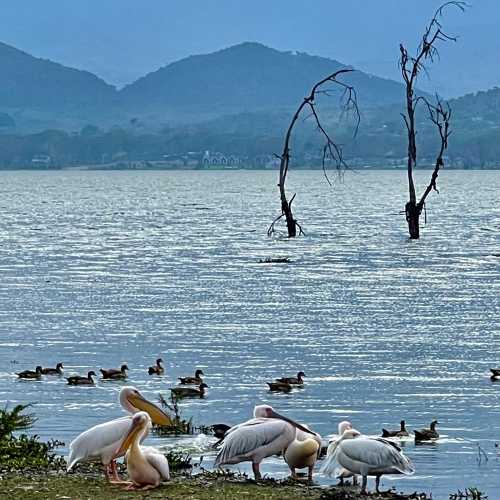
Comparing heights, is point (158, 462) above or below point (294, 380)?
above

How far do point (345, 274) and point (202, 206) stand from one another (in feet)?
264

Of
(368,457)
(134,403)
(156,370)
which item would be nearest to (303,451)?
(368,457)

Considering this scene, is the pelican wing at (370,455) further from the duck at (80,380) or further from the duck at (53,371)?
the duck at (53,371)

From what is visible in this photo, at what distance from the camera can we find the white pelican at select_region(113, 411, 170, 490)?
45.9 feet

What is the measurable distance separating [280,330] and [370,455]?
684 inches

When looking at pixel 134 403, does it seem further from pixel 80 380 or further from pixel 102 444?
pixel 80 380

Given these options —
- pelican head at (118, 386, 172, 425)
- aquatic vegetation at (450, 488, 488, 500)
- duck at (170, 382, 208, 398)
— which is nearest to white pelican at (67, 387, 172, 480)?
pelican head at (118, 386, 172, 425)

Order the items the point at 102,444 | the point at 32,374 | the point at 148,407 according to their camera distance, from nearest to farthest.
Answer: the point at 102,444
the point at 148,407
the point at 32,374

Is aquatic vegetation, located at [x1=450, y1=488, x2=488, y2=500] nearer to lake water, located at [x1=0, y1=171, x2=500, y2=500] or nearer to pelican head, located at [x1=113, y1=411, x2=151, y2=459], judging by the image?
lake water, located at [x1=0, y1=171, x2=500, y2=500]

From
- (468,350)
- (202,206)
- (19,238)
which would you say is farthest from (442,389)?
(202,206)

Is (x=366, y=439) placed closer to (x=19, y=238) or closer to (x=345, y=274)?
(x=345, y=274)

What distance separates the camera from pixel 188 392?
23047mm

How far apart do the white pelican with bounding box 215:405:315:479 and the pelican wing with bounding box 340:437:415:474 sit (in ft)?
2.13

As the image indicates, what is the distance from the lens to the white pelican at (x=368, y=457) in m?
14.7
